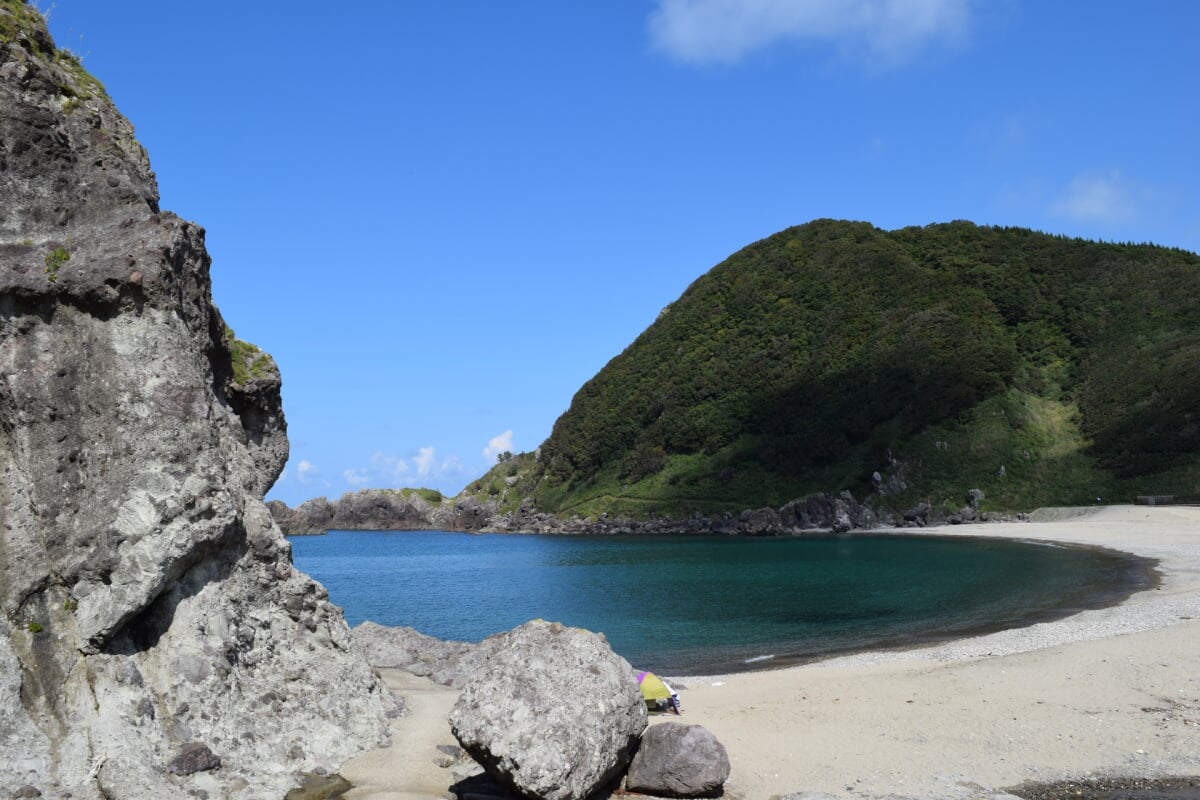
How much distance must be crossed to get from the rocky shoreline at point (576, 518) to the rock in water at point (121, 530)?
40.5 m

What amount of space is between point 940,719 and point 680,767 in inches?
284

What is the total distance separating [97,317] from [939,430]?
339 feet

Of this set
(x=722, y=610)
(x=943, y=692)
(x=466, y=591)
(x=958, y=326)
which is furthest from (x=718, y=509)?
(x=943, y=692)

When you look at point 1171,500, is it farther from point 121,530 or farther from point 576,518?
point 121,530

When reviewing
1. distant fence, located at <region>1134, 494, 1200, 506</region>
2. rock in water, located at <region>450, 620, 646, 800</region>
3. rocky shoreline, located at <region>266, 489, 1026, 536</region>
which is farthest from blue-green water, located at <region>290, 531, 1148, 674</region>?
distant fence, located at <region>1134, 494, 1200, 506</region>

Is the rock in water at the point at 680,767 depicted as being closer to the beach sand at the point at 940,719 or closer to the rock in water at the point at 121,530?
the beach sand at the point at 940,719

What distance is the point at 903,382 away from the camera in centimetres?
11425

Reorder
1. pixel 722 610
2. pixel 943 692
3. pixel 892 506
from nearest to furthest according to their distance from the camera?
pixel 943 692, pixel 722 610, pixel 892 506

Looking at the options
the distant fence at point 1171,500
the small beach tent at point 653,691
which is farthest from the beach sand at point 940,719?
the distant fence at point 1171,500

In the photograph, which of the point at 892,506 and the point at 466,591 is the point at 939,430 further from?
the point at 466,591

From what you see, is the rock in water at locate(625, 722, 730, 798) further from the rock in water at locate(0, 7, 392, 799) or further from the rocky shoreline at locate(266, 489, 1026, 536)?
the rocky shoreline at locate(266, 489, 1026, 536)

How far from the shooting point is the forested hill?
95.4 m

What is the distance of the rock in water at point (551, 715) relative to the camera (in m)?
12.2

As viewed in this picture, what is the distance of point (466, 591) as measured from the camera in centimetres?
5556
